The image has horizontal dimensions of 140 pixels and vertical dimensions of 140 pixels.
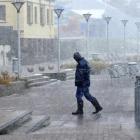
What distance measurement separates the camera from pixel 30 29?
2312 inches

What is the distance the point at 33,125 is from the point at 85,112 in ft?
11.8

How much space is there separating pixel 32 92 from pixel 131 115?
8.11 m

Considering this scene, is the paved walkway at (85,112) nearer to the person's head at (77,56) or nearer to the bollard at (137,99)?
the bollard at (137,99)

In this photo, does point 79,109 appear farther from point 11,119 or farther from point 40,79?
point 40,79

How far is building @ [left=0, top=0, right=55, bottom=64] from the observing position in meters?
51.5

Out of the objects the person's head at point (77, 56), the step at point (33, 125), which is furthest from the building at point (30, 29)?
the step at point (33, 125)

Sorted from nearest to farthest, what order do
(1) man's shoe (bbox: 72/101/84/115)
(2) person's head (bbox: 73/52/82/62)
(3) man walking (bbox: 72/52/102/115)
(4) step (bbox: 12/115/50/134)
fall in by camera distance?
(4) step (bbox: 12/115/50/134) → (2) person's head (bbox: 73/52/82/62) → (3) man walking (bbox: 72/52/102/115) → (1) man's shoe (bbox: 72/101/84/115)

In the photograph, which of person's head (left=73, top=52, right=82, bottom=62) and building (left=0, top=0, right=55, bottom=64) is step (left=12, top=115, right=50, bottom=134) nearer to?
person's head (left=73, top=52, right=82, bottom=62)

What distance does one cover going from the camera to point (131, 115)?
15.3 m

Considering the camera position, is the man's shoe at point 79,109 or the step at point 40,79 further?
the step at point 40,79

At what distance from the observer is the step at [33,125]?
12.0 m

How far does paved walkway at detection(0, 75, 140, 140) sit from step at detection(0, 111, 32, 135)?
0.51 m

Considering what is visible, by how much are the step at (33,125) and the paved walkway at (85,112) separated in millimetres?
154

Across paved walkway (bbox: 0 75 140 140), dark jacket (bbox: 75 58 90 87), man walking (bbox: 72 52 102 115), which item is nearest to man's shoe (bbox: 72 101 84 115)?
man walking (bbox: 72 52 102 115)
